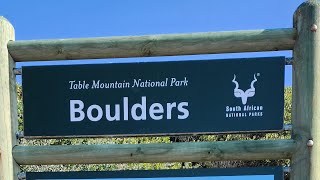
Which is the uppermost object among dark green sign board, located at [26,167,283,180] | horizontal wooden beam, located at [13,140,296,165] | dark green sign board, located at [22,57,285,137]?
dark green sign board, located at [22,57,285,137]

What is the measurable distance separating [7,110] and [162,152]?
1153 millimetres

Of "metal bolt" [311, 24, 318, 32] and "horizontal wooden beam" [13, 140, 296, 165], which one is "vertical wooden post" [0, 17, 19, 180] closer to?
"horizontal wooden beam" [13, 140, 296, 165]

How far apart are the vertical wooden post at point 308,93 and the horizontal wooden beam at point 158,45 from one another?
11 cm

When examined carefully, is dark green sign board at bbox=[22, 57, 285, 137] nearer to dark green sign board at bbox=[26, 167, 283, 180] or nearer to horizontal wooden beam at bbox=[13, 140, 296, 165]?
horizontal wooden beam at bbox=[13, 140, 296, 165]

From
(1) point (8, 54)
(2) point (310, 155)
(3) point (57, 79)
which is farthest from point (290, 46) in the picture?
(1) point (8, 54)

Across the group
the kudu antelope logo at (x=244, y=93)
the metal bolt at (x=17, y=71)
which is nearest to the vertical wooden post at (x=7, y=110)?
the metal bolt at (x=17, y=71)

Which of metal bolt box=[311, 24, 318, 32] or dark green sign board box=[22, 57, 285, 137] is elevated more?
metal bolt box=[311, 24, 318, 32]

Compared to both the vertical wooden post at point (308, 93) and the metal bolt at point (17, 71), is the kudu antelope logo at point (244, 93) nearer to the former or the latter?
the vertical wooden post at point (308, 93)

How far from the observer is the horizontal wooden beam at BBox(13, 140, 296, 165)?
3131 millimetres

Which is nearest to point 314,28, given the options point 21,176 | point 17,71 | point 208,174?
point 208,174

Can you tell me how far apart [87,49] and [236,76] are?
106 centimetres

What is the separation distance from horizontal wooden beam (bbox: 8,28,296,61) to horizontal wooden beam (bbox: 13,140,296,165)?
642 millimetres

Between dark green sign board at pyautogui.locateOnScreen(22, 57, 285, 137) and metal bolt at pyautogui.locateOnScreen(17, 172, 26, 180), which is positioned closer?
dark green sign board at pyautogui.locateOnScreen(22, 57, 285, 137)

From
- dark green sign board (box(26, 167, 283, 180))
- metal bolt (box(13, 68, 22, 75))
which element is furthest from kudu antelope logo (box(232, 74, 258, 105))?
metal bolt (box(13, 68, 22, 75))
